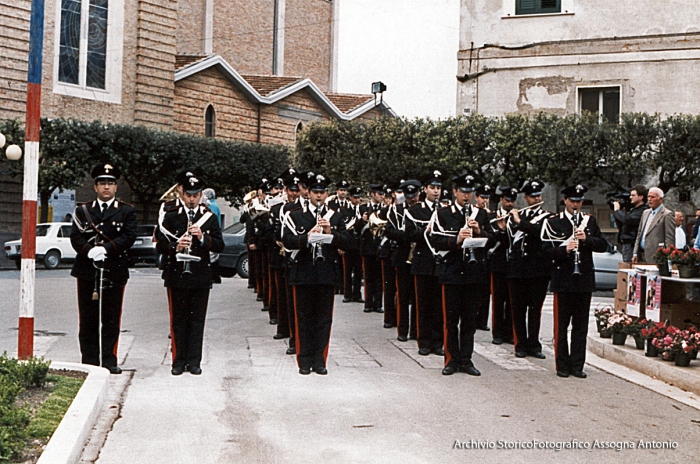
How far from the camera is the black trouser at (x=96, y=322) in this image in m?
9.31

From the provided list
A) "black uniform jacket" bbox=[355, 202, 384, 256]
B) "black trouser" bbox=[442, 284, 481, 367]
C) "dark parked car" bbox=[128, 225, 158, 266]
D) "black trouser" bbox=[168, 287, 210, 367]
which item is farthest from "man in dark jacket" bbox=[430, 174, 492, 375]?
"dark parked car" bbox=[128, 225, 158, 266]

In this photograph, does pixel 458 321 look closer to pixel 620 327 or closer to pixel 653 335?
pixel 653 335

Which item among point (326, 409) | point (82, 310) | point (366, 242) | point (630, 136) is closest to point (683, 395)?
point (326, 409)

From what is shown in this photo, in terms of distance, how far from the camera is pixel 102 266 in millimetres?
9180

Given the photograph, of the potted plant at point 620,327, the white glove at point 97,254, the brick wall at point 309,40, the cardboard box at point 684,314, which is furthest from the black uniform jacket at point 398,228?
the brick wall at point 309,40

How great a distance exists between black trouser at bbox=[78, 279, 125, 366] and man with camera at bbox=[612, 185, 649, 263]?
27.1 ft

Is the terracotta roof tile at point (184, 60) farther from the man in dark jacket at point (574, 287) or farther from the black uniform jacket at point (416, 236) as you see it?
the man in dark jacket at point (574, 287)

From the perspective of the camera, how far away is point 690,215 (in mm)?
26547

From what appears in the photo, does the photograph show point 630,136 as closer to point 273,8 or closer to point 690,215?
point 690,215

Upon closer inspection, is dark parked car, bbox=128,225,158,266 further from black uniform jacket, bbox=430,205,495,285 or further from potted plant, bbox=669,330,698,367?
potted plant, bbox=669,330,698,367

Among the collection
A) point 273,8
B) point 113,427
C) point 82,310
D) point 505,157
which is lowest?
point 113,427

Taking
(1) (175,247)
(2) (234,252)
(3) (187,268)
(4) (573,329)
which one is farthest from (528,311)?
(2) (234,252)

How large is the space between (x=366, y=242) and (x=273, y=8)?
40.8m

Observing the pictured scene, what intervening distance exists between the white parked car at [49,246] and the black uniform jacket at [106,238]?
18953 mm
